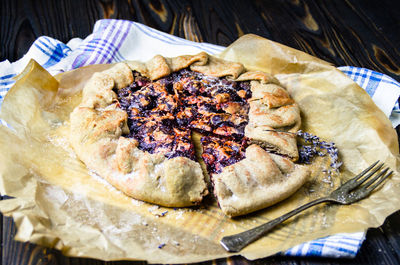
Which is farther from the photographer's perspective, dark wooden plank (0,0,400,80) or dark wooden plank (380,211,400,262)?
dark wooden plank (0,0,400,80)

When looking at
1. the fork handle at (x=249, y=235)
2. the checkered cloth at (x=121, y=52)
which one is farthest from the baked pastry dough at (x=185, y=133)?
the checkered cloth at (x=121, y=52)

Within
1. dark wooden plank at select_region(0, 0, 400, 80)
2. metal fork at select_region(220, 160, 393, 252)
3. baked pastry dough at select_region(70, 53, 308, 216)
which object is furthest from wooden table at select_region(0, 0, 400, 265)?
metal fork at select_region(220, 160, 393, 252)

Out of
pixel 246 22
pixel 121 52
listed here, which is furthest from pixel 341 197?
pixel 246 22

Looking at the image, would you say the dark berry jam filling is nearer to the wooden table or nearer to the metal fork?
the metal fork

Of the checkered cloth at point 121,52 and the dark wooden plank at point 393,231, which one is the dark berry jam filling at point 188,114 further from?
the dark wooden plank at point 393,231

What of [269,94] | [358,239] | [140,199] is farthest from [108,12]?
[358,239]

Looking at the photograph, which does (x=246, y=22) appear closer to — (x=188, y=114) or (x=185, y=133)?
(x=188, y=114)
